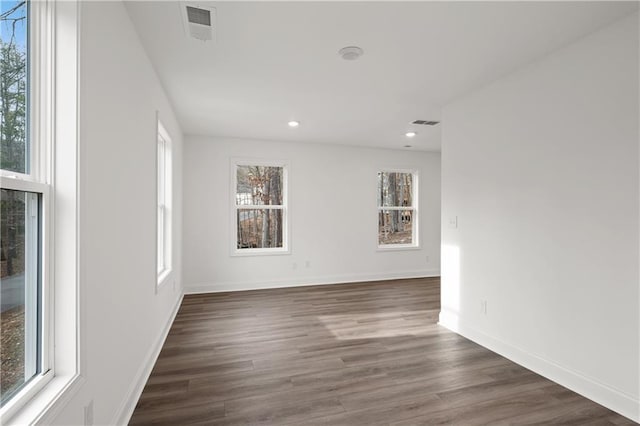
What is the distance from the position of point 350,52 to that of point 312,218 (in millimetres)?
3570

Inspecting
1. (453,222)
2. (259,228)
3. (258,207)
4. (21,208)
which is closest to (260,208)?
(258,207)

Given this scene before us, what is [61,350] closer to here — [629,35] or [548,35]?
[548,35]

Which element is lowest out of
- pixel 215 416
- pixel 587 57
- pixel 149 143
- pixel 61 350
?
pixel 215 416

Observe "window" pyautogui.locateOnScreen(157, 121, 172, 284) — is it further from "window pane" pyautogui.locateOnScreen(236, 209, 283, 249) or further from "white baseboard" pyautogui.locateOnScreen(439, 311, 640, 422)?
"white baseboard" pyautogui.locateOnScreen(439, 311, 640, 422)

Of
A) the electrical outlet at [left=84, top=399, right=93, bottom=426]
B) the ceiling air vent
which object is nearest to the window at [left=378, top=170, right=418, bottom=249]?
the ceiling air vent

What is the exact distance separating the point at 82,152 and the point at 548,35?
2.86m

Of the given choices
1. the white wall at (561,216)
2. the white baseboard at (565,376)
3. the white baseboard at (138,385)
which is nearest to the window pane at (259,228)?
the white baseboard at (138,385)

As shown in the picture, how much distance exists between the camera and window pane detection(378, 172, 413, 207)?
20.7ft

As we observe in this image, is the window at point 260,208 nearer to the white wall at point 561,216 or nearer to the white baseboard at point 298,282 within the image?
the white baseboard at point 298,282

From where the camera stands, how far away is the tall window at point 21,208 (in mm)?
1052

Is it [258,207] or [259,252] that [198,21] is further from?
[259,252]

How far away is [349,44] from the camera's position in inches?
91.0

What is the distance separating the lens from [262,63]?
2625 mm

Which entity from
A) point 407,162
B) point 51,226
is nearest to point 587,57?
→ point 51,226
